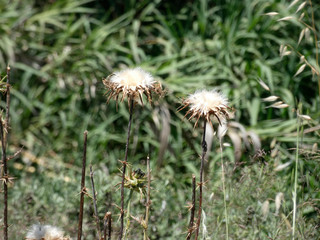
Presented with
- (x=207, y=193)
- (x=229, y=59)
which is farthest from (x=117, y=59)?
(x=207, y=193)

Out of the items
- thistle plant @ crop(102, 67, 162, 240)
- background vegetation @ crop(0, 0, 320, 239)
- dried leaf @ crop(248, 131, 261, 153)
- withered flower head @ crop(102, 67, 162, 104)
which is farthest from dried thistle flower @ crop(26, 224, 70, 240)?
background vegetation @ crop(0, 0, 320, 239)

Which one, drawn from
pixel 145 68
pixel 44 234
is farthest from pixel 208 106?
pixel 145 68

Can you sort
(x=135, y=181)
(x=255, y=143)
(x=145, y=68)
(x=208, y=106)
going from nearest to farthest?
1. (x=208, y=106)
2. (x=135, y=181)
3. (x=255, y=143)
4. (x=145, y=68)

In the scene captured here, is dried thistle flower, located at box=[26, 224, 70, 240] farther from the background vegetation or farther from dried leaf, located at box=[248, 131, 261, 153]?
the background vegetation

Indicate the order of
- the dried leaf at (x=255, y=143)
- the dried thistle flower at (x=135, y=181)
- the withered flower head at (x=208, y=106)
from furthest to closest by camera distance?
the dried leaf at (x=255, y=143)
the dried thistle flower at (x=135, y=181)
the withered flower head at (x=208, y=106)

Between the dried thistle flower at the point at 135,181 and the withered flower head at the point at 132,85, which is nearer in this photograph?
the withered flower head at the point at 132,85

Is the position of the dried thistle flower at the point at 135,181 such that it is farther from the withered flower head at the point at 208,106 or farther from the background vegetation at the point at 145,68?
the background vegetation at the point at 145,68

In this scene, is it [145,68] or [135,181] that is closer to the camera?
[135,181]

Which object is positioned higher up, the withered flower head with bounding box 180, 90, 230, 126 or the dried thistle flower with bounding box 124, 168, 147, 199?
the withered flower head with bounding box 180, 90, 230, 126

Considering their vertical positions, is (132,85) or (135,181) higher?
(132,85)

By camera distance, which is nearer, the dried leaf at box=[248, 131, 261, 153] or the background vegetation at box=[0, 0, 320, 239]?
the dried leaf at box=[248, 131, 261, 153]

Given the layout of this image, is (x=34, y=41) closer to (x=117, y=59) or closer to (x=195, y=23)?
(x=117, y=59)

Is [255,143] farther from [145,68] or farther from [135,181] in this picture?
[145,68]

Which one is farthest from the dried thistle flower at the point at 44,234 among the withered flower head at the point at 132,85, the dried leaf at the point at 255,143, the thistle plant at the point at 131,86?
the dried leaf at the point at 255,143
